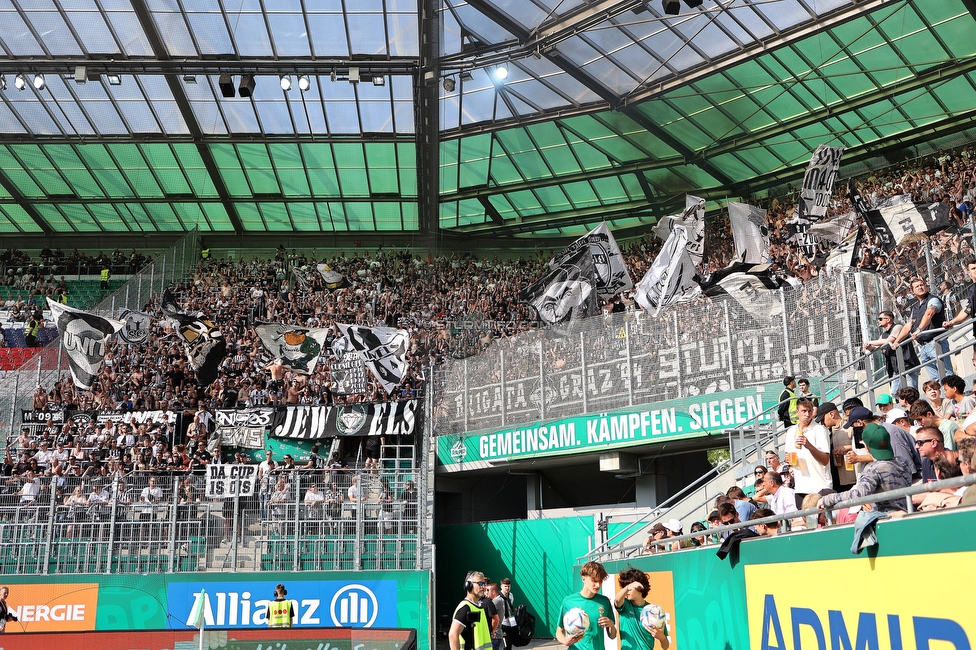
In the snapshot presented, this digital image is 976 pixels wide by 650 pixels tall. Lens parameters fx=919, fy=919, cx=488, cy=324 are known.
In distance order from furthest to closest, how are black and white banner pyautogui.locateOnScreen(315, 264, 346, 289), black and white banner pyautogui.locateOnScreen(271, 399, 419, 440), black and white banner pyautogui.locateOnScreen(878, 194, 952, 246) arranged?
black and white banner pyautogui.locateOnScreen(315, 264, 346, 289) → black and white banner pyautogui.locateOnScreen(271, 399, 419, 440) → black and white banner pyautogui.locateOnScreen(878, 194, 952, 246)

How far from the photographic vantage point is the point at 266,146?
34562 mm

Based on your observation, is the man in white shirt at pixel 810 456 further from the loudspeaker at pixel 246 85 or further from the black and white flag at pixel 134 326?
the black and white flag at pixel 134 326

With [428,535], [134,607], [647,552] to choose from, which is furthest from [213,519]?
[647,552]

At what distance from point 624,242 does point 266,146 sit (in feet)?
46.5

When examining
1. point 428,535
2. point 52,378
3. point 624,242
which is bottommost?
point 428,535

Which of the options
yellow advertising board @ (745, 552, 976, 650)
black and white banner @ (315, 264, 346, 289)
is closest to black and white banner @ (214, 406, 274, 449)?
black and white banner @ (315, 264, 346, 289)

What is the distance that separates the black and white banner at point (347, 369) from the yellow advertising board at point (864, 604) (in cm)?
1651

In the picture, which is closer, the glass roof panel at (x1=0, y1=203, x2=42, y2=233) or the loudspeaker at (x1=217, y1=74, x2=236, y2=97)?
the loudspeaker at (x1=217, y1=74, x2=236, y2=97)

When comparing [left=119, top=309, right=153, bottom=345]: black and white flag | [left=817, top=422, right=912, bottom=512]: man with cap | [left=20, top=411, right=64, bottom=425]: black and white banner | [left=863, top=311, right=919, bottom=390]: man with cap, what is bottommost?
[left=817, top=422, right=912, bottom=512]: man with cap

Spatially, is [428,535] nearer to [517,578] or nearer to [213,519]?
[517,578]

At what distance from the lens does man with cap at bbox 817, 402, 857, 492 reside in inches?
352

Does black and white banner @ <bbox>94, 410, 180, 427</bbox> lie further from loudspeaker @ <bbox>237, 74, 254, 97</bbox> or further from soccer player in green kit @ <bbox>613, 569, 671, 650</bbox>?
soccer player in green kit @ <bbox>613, 569, 671, 650</bbox>

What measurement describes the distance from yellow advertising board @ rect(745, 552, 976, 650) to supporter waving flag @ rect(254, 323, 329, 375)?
60.7 feet

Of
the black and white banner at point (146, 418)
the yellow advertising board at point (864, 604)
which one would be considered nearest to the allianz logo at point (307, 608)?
the black and white banner at point (146, 418)
